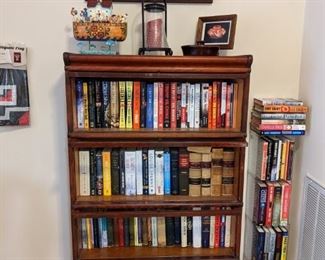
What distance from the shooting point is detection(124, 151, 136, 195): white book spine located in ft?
5.32

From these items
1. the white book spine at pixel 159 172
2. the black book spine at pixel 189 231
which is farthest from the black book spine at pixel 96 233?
the black book spine at pixel 189 231

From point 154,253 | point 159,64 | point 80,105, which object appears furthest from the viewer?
point 154,253

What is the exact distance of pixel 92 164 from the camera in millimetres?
1627

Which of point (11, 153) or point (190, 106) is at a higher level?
point (190, 106)

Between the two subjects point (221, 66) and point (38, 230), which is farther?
point (38, 230)

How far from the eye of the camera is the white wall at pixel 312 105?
5.19ft

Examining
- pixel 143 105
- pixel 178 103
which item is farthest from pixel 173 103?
pixel 143 105

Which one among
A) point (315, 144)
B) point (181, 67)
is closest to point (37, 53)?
point (181, 67)

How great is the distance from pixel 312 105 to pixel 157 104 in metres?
0.74

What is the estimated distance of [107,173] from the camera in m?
1.64

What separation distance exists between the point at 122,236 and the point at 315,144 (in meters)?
1.03

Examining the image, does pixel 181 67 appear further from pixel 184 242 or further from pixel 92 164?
pixel 184 242

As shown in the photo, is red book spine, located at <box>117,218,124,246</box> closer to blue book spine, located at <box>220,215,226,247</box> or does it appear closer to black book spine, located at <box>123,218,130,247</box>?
black book spine, located at <box>123,218,130,247</box>

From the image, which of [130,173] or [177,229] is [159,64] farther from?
[177,229]
